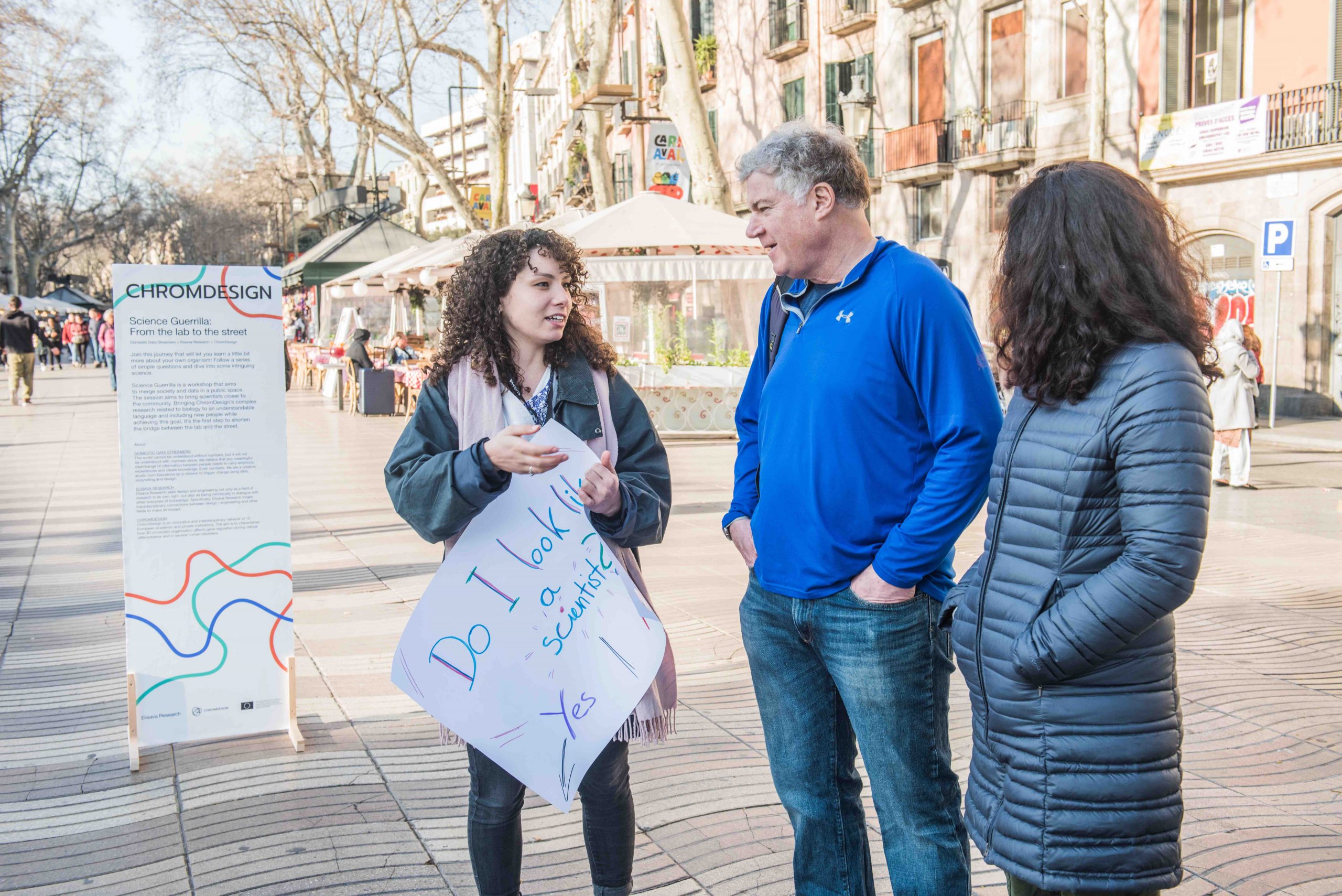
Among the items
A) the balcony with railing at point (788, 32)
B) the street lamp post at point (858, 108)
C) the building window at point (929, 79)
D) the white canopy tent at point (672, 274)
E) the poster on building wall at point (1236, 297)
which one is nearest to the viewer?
the white canopy tent at point (672, 274)

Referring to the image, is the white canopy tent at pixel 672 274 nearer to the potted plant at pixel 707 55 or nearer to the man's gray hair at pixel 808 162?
the man's gray hair at pixel 808 162

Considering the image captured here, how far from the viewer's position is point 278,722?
429 cm

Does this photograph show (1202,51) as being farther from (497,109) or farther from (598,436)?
(598,436)

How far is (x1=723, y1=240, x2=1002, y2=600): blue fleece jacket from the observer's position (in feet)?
7.37

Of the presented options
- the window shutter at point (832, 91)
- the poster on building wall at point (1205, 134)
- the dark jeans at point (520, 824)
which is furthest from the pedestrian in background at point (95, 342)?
the dark jeans at point (520, 824)

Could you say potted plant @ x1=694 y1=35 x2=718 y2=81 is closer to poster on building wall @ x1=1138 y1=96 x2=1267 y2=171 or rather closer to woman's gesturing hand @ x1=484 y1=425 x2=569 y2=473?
poster on building wall @ x1=1138 y1=96 x2=1267 y2=171

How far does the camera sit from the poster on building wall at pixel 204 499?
4.06m

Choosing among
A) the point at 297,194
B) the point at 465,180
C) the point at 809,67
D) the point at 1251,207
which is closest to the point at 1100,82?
the point at 1251,207

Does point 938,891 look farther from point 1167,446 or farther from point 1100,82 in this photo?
point 1100,82

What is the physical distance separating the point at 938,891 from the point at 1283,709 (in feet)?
9.48

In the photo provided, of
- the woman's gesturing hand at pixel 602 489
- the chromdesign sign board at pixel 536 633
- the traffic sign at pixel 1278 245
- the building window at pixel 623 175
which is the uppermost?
the building window at pixel 623 175

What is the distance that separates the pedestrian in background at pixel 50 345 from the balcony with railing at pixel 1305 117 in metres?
33.1

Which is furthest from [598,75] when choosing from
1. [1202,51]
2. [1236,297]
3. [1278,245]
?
[1236,297]

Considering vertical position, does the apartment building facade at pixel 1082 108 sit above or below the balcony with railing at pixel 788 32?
below
